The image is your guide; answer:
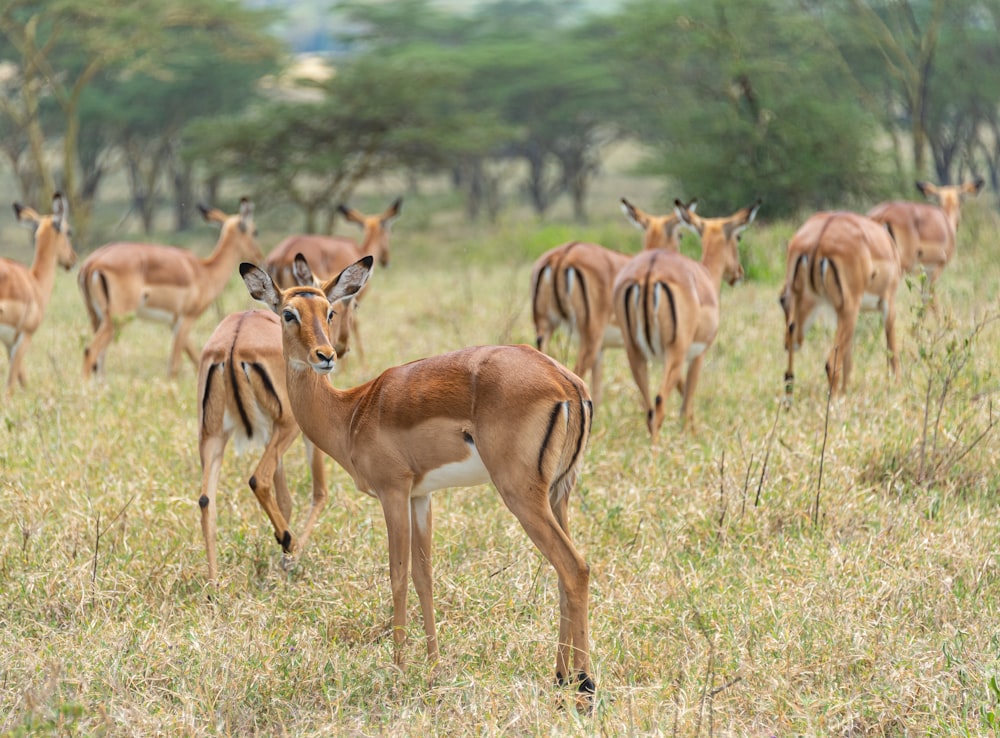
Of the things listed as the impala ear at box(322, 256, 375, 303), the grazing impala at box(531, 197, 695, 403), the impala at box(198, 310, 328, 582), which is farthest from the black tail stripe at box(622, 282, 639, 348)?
the impala ear at box(322, 256, 375, 303)

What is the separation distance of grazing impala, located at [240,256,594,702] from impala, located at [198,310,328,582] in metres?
0.61

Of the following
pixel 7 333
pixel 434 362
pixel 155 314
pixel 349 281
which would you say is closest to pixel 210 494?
pixel 349 281

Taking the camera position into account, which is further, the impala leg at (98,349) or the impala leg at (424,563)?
the impala leg at (98,349)

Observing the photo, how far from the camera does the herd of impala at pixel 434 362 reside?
9.52 ft

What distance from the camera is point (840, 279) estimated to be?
5.99 metres

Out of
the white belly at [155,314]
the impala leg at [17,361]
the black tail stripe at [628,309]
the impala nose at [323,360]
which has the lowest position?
the white belly at [155,314]

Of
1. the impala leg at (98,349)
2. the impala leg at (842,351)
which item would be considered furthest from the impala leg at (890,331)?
the impala leg at (98,349)

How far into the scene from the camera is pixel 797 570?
3.63 meters

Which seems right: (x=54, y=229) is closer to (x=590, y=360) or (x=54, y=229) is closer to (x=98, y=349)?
(x=98, y=349)

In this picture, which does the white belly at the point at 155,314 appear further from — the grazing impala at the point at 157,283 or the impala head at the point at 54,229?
the impala head at the point at 54,229

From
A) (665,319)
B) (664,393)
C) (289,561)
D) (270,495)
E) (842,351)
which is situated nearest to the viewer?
(289,561)

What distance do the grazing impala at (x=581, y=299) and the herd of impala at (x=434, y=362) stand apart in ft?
0.04

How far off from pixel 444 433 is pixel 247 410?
4.08 feet

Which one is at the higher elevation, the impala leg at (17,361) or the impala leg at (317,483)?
the impala leg at (317,483)
